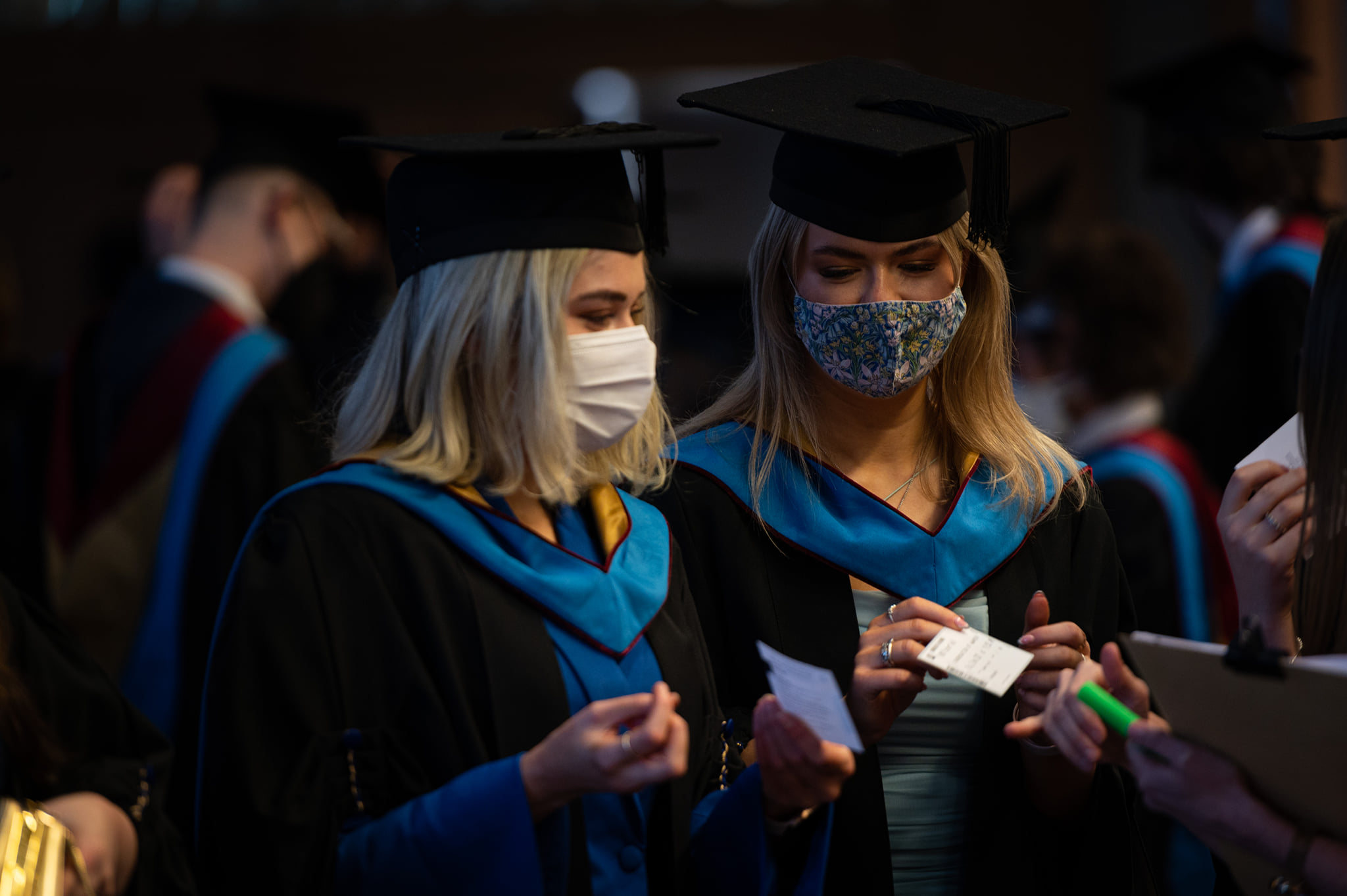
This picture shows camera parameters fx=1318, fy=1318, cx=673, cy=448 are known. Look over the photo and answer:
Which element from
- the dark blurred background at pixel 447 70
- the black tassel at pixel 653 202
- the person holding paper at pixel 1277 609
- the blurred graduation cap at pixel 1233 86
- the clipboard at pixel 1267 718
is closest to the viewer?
the clipboard at pixel 1267 718

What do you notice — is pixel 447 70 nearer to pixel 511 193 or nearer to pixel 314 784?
pixel 511 193

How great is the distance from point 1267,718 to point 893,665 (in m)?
0.50

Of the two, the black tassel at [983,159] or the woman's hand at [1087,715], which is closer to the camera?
the woman's hand at [1087,715]

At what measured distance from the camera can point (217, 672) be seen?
1806 millimetres

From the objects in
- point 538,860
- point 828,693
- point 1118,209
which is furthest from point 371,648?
point 1118,209

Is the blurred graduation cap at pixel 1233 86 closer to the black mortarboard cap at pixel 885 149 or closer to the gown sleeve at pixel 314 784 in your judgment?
the black mortarboard cap at pixel 885 149

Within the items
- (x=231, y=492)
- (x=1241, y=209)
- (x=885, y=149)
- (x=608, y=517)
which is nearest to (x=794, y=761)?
(x=608, y=517)

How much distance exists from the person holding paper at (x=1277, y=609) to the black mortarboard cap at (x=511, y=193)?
0.95 m

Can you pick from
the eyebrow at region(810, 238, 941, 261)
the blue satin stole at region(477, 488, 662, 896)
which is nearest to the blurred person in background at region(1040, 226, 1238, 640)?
the eyebrow at region(810, 238, 941, 261)

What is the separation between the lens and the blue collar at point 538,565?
1871 mm

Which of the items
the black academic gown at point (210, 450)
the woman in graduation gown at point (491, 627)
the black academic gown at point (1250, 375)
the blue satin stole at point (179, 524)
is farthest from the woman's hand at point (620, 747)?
the black academic gown at point (1250, 375)

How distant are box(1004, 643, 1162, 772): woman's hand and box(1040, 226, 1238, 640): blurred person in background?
87.9 inches

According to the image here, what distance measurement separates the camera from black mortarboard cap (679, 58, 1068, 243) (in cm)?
212

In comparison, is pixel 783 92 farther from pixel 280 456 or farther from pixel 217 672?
pixel 280 456
